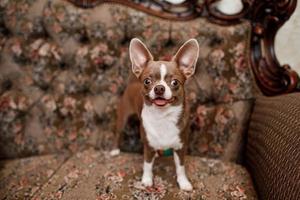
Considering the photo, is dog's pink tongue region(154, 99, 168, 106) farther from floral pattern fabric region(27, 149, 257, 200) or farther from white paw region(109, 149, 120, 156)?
white paw region(109, 149, 120, 156)

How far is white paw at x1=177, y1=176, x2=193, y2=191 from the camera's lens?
1101 mm

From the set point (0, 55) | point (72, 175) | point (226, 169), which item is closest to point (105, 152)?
point (72, 175)

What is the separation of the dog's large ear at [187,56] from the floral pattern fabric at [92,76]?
1.12 ft

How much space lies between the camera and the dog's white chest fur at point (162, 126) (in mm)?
1029

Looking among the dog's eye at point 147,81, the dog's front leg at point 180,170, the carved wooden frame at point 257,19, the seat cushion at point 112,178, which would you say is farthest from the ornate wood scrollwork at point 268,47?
the dog's eye at point 147,81

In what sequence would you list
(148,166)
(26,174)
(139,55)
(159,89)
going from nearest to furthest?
(159,89)
(139,55)
(148,166)
(26,174)

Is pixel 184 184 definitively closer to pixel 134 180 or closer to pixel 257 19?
pixel 134 180

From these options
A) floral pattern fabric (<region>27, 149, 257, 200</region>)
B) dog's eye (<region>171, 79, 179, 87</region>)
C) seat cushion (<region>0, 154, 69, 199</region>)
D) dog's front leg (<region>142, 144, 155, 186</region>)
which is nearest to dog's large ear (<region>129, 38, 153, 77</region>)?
dog's eye (<region>171, 79, 179, 87</region>)

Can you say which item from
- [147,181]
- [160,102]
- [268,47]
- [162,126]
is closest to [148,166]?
[147,181]

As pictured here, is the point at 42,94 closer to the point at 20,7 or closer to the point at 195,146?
the point at 20,7

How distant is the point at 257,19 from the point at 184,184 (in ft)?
2.34

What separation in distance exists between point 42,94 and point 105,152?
0.36 metres

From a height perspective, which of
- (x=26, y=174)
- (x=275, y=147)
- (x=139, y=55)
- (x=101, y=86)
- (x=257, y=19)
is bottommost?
(x=26, y=174)

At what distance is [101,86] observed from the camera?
4.67 feet
